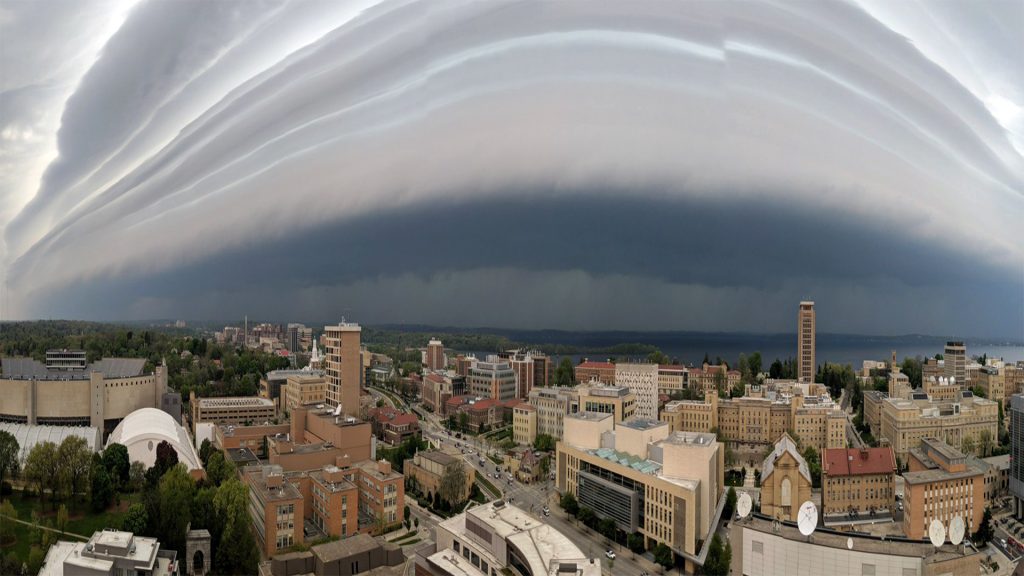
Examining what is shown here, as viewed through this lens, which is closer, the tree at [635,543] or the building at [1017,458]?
the tree at [635,543]

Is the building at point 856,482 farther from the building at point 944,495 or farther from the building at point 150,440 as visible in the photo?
the building at point 150,440

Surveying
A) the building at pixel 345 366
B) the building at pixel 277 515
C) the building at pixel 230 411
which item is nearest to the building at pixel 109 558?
the building at pixel 277 515

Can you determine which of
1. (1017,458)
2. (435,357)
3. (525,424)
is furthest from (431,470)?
(435,357)

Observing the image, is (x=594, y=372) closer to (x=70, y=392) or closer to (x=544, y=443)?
(x=544, y=443)

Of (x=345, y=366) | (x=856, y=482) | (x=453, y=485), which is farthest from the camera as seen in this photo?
(x=345, y=366)

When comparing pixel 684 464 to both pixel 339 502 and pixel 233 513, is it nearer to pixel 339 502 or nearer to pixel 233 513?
pixel 339 502

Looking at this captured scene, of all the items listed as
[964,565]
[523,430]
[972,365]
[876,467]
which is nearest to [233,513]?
[964,565]
